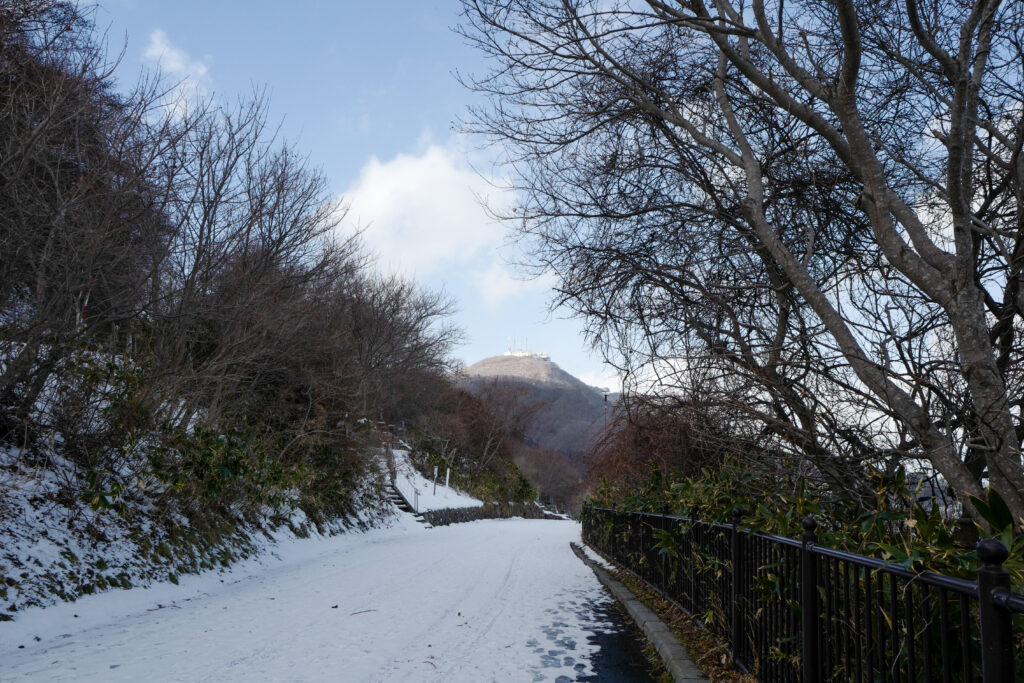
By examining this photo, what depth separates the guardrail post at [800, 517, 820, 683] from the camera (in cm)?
375

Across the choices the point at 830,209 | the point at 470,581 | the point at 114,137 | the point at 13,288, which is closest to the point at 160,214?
the point at 114,137

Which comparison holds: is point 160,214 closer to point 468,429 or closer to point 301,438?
point 301,438

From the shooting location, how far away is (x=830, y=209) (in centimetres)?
768

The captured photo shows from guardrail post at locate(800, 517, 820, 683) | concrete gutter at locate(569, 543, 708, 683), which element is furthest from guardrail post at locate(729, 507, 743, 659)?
guardrail post at locate(800, 517, 820, 683)

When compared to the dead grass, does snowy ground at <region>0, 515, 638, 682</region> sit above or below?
below

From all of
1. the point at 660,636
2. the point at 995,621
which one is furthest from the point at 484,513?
the point at 995,621

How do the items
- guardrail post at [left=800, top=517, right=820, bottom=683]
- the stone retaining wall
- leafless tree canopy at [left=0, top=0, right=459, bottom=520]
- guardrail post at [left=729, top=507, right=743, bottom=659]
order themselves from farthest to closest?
the stone retaining wall, leafless tree canopy at [left=0, top=0, right=459, bottom=520], guardrail post at [left=729, top=507, right=743, bottom=659], guardrail post at [left=800, top=517, right=820, bottom=683]

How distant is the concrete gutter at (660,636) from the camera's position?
5.12 m

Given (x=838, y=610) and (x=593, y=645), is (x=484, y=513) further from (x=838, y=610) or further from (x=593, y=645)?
(x=838, y=610)

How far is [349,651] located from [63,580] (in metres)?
3.88

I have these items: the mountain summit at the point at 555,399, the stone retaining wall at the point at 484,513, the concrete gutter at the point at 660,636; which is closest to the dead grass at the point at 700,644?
the concrete gutter at the point at 660,636

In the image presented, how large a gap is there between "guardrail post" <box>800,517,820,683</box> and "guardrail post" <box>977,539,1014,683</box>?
1730mm

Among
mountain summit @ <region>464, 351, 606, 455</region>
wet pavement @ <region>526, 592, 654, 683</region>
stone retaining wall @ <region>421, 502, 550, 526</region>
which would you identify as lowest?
wet pavement @ <region>526, 592, 654, 683</region>

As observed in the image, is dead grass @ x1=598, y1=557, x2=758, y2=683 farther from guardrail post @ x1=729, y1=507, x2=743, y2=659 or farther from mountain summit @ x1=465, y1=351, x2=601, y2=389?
mountain summit @ x1=465, y1=351, x2=601, y2=389
